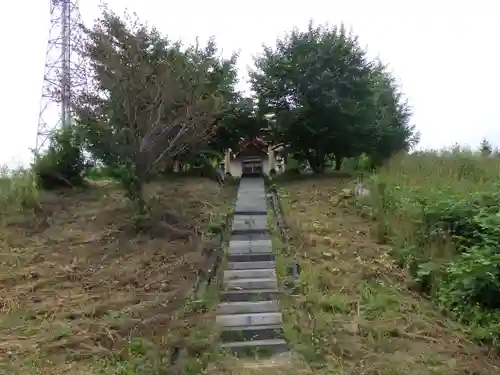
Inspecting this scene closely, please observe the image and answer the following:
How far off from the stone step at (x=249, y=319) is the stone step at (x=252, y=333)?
11 centimetres

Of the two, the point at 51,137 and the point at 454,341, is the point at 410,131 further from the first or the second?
the point at 454,341

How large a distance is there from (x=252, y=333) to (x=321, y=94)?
956cm

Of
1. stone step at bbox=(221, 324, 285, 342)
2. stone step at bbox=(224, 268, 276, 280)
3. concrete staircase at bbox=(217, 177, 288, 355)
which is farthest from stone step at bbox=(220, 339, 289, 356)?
stone step at bbox=(224, 268, 276, 280)

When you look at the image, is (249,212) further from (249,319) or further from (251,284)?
(249,319)

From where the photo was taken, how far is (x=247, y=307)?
567cm

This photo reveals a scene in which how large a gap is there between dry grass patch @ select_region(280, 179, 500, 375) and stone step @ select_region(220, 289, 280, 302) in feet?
0.84

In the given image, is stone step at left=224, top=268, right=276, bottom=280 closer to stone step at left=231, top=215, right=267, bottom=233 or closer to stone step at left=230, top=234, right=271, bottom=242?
stone step at left=230, top=234, right=271, bottom=242

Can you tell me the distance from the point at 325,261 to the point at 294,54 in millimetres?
8844

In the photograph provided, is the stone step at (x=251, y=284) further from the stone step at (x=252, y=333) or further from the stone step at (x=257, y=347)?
the stone step at (x=257, y=347)

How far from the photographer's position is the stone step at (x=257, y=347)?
190 inches

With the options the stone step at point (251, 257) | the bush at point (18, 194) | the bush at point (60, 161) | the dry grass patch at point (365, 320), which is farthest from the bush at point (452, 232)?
the bush at point (18, 194)

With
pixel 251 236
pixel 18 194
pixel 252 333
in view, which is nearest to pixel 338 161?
pixel 251 236

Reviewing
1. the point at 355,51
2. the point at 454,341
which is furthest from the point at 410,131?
the point at 454,341

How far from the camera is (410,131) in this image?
20297mm
